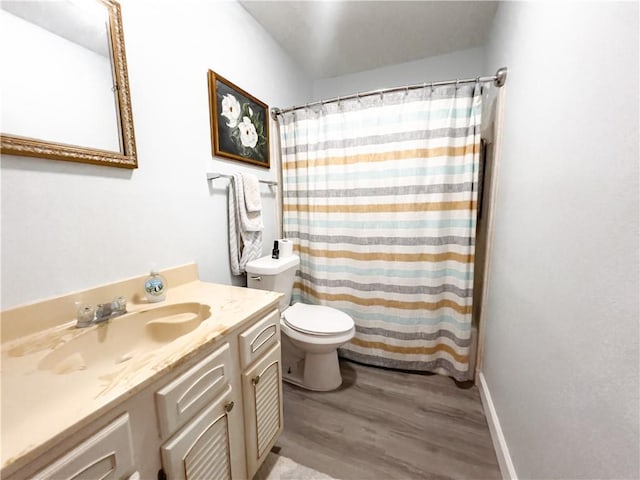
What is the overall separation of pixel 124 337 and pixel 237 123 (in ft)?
4.07

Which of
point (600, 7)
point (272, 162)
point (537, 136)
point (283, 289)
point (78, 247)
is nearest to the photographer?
point (600, 7)

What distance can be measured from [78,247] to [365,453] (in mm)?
1489

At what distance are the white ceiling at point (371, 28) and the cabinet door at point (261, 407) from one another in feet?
6.40

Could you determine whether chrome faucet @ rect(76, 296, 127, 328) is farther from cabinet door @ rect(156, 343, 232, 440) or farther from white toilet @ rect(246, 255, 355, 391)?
white toilet @ rect(246, 255, 355, 391)

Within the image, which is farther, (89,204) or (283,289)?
(283,289)

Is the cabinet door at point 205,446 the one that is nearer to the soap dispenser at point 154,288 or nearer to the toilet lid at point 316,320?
the soap dispenser at point 154,288

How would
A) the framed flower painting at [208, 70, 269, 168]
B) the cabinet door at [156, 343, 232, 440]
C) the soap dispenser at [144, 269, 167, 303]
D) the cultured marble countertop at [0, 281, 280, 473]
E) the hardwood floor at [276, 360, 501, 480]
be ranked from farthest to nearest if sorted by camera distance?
1. the framed flower painting at [208, 70, 269, 168]
2. the hardwood floor at [276, 360, 501, 480]
3. the soap dispenser at [144, 269, 167, 303]
4. the cabinet door at [156, 343, 232, 440]
5. the cultured marble countertop at [0, 281, 280, 473]

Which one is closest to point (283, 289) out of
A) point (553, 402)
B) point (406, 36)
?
point (553, 402)

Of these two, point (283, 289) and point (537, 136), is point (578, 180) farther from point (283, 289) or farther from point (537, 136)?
point (283, 289)

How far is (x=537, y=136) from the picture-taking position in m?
0.96

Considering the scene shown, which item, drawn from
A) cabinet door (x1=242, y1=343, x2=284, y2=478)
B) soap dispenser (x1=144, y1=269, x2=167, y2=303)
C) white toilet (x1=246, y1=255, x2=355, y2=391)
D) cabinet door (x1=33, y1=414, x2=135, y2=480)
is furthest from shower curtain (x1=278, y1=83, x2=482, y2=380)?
cabinet door (x1=33, y1=414, x2=135, y2=480)

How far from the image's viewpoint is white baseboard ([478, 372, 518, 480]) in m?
1.03

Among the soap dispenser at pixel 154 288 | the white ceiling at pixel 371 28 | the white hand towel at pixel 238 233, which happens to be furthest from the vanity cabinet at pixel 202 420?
the white ceiling at pixel 371 28

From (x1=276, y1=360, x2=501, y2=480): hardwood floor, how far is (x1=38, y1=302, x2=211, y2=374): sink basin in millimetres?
834
